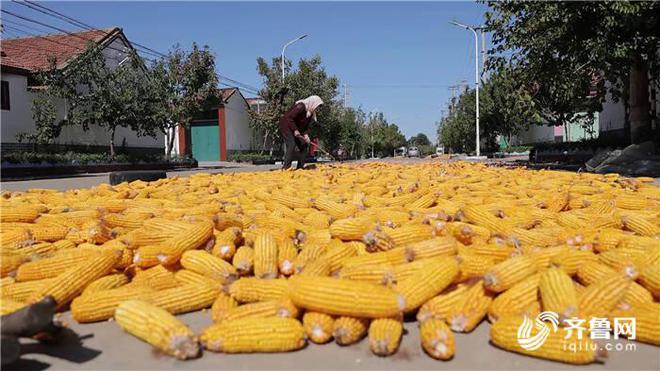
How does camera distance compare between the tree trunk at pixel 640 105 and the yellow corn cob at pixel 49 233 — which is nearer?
the yellow corn cob at pixel 49 233

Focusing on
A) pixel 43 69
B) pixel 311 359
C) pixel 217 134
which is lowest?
pixel 311 359

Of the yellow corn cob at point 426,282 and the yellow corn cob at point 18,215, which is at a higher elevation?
the yellow corn cob at point 18,215

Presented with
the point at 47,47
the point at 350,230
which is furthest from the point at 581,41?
the point at 47,47

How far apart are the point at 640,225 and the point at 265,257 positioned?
2.82m

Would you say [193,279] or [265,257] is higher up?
[265,257]

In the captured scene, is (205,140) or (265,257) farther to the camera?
(205,140)

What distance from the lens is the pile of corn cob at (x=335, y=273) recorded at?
2250 mm

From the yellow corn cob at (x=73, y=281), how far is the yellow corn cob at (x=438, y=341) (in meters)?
1.83

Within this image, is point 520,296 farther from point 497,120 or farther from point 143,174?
point 497,120

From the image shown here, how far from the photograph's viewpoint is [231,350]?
2189 mm

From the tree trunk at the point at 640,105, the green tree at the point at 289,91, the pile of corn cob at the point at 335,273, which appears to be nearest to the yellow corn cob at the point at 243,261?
the pile of corn cob at the point at 335,273

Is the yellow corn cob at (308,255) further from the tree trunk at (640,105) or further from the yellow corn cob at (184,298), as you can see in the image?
the tree trunk at (640,105)

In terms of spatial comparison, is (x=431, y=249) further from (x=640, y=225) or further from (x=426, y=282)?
(x=640, y=225)

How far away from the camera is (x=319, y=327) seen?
2.28 meters
